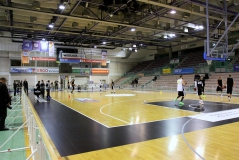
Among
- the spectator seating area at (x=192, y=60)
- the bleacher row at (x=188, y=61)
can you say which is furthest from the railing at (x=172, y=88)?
the bleacher row at (x=188, y=61)

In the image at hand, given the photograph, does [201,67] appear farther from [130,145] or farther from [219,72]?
[130,145]

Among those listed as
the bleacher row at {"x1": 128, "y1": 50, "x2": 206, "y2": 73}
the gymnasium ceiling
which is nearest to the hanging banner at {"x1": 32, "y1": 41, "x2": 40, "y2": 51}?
the gymnasium ceiling

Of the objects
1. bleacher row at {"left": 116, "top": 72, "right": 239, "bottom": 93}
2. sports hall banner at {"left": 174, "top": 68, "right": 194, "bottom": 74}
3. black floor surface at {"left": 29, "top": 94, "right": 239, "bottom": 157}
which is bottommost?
black floor surface at {"left": 29, "top": 94, "right": 239, "bottom": 157}

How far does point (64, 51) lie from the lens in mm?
29703

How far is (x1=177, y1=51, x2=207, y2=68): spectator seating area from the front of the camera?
25984mm

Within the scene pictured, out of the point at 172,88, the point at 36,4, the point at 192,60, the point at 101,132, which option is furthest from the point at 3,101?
the point at 192,60

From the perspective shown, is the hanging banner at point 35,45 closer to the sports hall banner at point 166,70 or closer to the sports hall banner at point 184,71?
the sports hall banner at point 166,70

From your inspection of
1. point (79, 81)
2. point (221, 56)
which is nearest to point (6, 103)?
point (221, 56)

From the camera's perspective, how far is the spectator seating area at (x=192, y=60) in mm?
25984

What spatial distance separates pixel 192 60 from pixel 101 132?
24.6 meters

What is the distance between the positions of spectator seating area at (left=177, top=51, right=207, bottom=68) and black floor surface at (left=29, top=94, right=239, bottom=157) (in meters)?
20.5

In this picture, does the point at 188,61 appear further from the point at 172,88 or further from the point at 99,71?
the point at 99,71

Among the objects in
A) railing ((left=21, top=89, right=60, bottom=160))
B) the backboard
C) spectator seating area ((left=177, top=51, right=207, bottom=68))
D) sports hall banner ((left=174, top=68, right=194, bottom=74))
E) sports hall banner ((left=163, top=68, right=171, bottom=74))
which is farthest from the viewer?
sports hall banner ((left=163, top=68, right=171, bottom=74))

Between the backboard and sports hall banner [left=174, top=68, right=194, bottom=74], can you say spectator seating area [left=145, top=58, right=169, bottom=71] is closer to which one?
sports hall banner [left=174, top=68, right=194, bottom=74]
